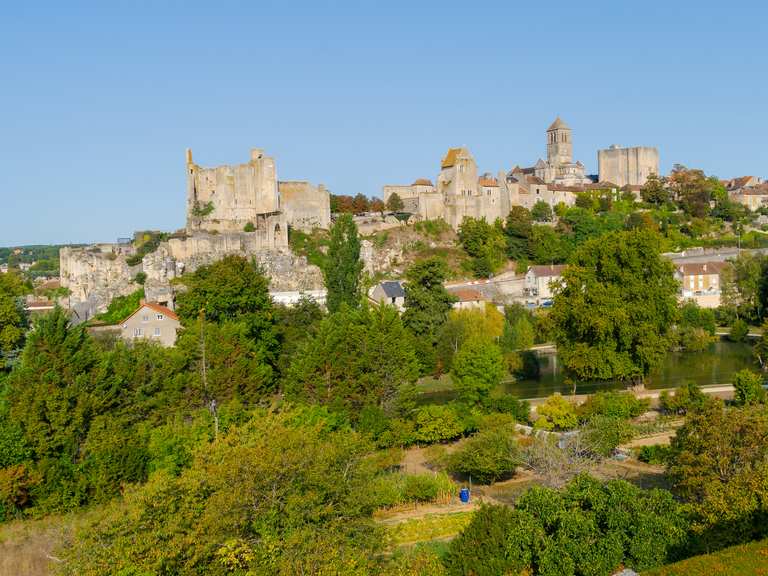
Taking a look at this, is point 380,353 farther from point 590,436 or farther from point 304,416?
point 590,436

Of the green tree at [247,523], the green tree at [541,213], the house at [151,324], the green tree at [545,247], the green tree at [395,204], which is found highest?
the green tree at [395,204]

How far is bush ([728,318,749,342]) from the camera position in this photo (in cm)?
4672

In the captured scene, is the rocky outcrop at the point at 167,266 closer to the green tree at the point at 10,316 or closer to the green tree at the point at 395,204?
the green tree at the point at 10,316

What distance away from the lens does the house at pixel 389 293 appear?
50500mm

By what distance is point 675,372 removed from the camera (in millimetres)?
38906

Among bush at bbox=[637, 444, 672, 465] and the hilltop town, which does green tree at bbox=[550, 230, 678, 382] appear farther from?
the hilltop town

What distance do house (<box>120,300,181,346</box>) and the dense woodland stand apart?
10.6 ft

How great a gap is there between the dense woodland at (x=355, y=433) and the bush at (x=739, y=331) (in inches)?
5.0

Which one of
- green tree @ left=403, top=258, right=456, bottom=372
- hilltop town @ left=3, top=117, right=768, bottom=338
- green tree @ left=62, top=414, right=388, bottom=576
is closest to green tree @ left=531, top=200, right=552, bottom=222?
hilltop town @ left=3, top=117, right=768, bottom=338

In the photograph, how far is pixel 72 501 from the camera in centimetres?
2198

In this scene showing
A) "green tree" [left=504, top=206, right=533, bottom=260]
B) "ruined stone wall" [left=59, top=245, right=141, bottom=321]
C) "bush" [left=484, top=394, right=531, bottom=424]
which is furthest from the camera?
"green tree" [left=504, top=206, right=533, bottom=260]

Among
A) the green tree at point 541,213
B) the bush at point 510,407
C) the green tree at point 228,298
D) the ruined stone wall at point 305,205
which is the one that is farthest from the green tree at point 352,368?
the green tree at point 541,213

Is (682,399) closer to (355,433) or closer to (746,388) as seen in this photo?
(746,388)

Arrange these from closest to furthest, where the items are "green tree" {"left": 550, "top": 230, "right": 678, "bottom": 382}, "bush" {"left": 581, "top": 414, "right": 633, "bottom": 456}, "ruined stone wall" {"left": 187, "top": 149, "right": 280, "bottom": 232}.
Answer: "bush" {"left": 581, "top": 414, "right": 633, "bottom": 456} < "green tree" {"left": 550, "top": 230, "right": 678, "bottom": 382} < "ruined stone wall" {"left": 187, "top": 149, "right": 280, "bottom": 232}
